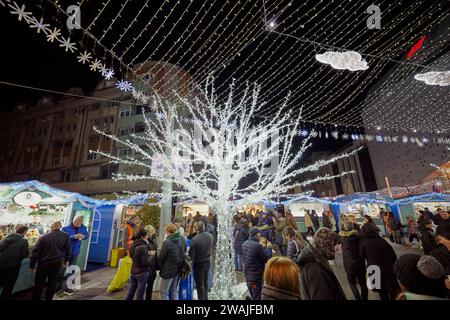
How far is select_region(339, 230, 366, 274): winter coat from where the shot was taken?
4.03 metres

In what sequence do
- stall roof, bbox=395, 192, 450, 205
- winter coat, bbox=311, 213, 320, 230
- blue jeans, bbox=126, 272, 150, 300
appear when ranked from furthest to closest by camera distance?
winter coat, bbox=311, 213, 320, 230 → stall roof, bbox=395, 192, 450, 205 → blue jeans, bbox=126, 272, 150, 300

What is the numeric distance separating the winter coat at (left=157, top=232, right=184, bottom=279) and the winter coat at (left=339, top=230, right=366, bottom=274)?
3.34 meters

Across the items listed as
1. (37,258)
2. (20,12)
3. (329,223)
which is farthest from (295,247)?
(329,223)

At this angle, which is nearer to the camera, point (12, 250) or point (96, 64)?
point (96, 64)

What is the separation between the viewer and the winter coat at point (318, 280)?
2.09 metres

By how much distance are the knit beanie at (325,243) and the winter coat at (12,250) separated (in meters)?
5.86

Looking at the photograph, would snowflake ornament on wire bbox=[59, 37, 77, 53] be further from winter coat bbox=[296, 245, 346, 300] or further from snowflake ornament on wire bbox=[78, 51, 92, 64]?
winter coat bbox=[296, 245, 346, 300]

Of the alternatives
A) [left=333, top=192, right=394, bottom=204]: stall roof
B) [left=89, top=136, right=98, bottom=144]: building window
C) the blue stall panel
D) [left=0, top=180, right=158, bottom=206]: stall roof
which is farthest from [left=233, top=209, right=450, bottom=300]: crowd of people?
[left=89, top=136, right=98, bottom=144]: building window

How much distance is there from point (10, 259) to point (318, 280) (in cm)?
586

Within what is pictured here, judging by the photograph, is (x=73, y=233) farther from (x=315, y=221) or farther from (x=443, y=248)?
(x=315, y=221)

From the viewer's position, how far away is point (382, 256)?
11.8ft

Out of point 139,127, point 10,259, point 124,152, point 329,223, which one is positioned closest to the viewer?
point 10,259

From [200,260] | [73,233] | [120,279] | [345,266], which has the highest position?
→ [73,233]

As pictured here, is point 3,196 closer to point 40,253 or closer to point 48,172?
point 40,253
